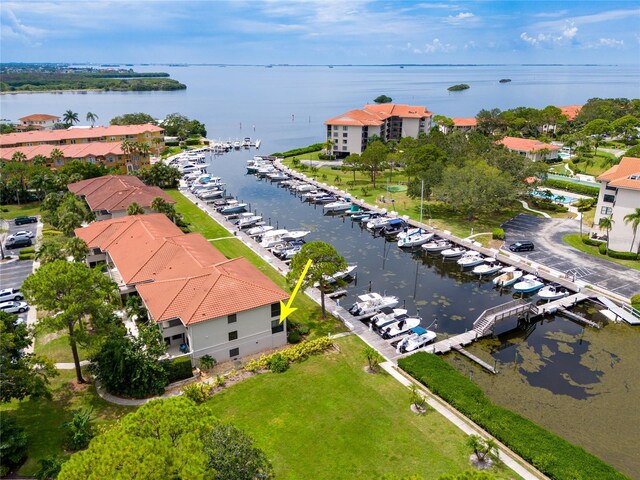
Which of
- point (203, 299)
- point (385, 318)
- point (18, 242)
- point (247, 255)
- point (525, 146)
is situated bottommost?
point (385, 318)

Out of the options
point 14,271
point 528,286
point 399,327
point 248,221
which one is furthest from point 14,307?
point 528,286

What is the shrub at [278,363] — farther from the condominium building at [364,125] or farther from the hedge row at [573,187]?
the condominium building at [364,125]

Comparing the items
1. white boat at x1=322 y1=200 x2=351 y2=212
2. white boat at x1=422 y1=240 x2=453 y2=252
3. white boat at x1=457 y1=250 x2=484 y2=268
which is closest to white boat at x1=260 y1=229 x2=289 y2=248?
white boat at x1=322 y1=200 x2=351 y2=212

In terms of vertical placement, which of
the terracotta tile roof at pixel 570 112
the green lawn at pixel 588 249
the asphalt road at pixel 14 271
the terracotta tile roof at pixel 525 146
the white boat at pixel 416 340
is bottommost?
the white boat at pixel 416 340

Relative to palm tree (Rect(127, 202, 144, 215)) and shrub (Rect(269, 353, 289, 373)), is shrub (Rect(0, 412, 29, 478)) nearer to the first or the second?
shrub (Rect(269, 353, 289, 373))

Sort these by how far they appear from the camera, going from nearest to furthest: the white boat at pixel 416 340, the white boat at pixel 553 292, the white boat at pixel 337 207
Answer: the white boat at pixel 416 340, the white boat at pixel 553 292, the white boat at pixel 337 207

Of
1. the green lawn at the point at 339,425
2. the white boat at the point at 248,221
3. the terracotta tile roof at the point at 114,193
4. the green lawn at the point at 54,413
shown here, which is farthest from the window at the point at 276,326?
the terracotta tile roof at the point at 114,193

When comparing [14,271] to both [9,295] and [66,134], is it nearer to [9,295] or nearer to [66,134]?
[9,295]

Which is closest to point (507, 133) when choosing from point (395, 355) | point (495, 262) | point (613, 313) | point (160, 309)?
point (495, 262)
